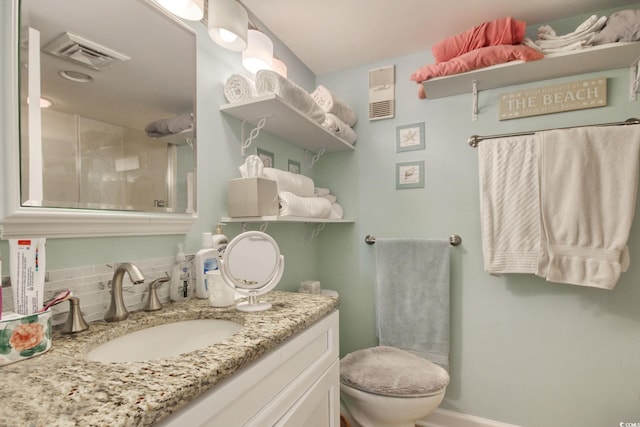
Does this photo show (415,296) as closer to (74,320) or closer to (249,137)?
(249,137)

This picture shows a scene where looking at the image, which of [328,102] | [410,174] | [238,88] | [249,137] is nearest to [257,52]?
[238,88]

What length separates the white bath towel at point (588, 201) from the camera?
1.30 meters

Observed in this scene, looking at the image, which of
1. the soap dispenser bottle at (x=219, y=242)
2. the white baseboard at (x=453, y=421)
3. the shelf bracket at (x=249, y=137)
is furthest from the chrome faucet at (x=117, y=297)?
the white baseboard at (x=453, y=421)

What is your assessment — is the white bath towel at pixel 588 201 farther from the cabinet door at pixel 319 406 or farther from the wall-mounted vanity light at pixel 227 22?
the wall-mounted vanity light at pixel 227 22

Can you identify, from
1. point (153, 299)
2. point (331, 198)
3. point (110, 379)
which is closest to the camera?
point (110, 379)

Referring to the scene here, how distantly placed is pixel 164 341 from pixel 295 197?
28.6 inches

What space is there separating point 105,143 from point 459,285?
1.71 m

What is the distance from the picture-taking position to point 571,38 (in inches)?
52.6

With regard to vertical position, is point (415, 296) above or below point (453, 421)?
above

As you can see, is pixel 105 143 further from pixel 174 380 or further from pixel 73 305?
pixel 174 380

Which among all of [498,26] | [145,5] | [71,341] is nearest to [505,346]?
[498,26]

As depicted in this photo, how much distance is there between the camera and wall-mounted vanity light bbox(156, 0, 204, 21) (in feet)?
3.12

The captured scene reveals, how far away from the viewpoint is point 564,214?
4.52 feet

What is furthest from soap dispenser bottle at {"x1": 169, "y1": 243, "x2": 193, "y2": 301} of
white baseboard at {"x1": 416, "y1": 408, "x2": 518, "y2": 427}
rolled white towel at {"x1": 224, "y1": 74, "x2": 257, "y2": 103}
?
white baseboard at {"x1": 416, "y1": 408, "x2": 518, "y2": 427}
